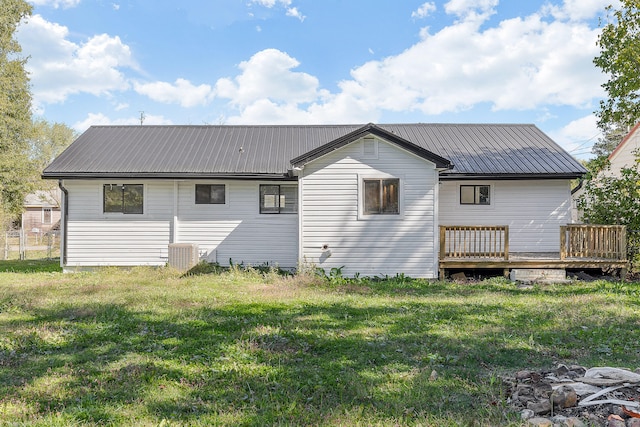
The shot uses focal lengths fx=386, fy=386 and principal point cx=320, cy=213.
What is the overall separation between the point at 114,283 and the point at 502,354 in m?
9.09

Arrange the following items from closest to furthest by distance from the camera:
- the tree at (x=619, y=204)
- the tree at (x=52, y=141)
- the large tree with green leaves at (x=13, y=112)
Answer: the tree at (x=619, y=204) → the large tree with green leaves at (x=13, y=112) → the tree at (x=52, y=141)

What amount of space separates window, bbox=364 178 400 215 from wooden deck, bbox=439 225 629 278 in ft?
4.88

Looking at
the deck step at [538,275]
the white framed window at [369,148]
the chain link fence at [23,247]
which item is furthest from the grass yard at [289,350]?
the chain link fence at [23,247]

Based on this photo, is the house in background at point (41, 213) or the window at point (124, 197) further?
the house in background at point (41, 213)

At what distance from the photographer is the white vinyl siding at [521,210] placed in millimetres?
12234

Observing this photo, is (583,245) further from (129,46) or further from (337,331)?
(129,46)

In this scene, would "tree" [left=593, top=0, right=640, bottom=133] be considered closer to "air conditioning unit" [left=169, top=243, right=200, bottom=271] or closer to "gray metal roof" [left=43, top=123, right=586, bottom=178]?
"gray metal roof" [left=43, top=123, right=586, bottom=178]

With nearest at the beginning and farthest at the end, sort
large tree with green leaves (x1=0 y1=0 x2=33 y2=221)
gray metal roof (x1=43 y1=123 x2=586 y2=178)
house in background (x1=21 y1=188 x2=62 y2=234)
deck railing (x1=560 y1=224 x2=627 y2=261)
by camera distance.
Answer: deck railing (x1=560 y1=224 x2=627 y2=261) < gray metal roof (x1=43 y1=123 x2=586 y2=178) < large tree with green leaves (x1=0 y1=0 x2=33 y2=221) < house in background (x1=21 y1=188 x2=62 y2=234)

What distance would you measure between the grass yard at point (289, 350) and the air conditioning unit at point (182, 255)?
2328mm

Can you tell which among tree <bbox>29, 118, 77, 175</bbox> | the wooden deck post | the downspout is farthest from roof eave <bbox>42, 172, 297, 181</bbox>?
tree <bbox>29, 118, 77, 175</bbox>

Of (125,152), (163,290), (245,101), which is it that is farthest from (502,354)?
(245,101)

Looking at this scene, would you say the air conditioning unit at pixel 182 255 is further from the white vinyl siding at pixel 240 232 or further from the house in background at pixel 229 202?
the white vinyl siding at pixel 240 232

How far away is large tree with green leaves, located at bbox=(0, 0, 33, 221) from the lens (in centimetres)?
1984

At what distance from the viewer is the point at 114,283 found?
9891mm
